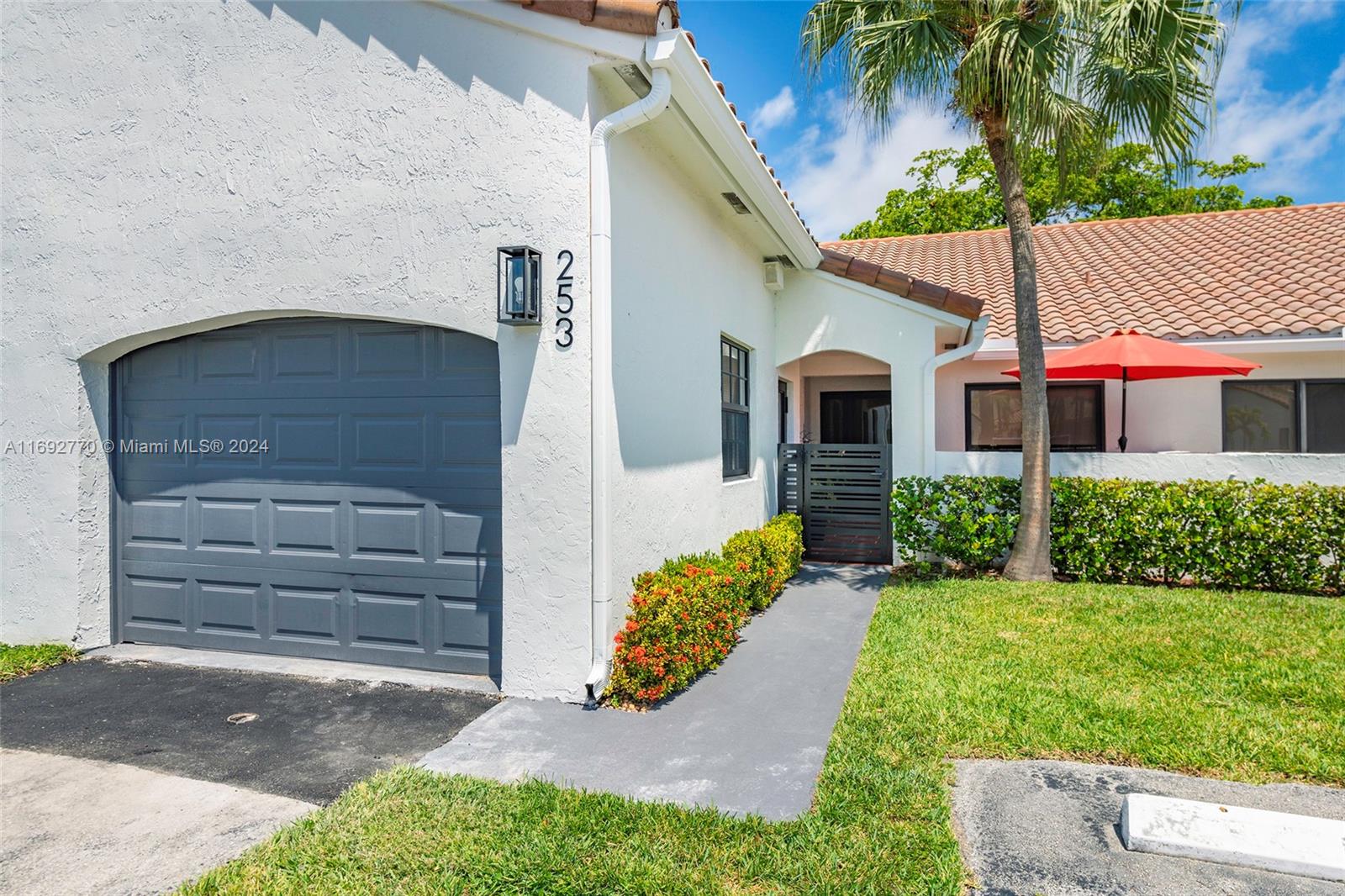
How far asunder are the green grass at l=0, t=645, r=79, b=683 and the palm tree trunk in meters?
9.10

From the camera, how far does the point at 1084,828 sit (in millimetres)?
3277

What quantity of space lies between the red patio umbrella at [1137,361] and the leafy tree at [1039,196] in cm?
1792

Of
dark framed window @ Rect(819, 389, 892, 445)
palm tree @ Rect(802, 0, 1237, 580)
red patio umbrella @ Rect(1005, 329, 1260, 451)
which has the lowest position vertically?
dark framed window @ Rect(819, 389, 892, 445)

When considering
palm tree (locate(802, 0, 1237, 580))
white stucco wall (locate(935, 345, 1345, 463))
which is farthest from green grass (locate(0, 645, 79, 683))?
white stucco wall (locate(935, 345, 1345, 463))

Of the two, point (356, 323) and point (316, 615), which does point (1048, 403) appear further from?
point (316, 615)

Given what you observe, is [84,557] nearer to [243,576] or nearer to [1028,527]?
[243,576]

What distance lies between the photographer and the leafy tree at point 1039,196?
26.5m

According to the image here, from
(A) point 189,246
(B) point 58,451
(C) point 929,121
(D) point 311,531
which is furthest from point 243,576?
(C) point 929,121

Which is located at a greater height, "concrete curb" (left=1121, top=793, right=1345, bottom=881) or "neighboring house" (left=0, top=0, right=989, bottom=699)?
"neighboring house" (left=0, top=0, right=989, bottom=699)

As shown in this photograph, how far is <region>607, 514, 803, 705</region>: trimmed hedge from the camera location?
4793 millimetres

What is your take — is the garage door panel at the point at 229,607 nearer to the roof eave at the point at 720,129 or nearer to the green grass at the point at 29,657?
the green grass at the point at 29,657

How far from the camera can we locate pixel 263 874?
2.90 meters

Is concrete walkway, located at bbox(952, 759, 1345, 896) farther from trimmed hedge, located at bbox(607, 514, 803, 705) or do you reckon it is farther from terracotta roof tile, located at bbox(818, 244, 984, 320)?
terracotta roof tile, located at bbox(818, 244, 984, 320)

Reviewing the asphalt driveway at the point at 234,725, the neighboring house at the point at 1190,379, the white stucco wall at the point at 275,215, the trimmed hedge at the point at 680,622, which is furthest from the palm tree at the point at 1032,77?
the asphalt driveway at the point at 234,725
